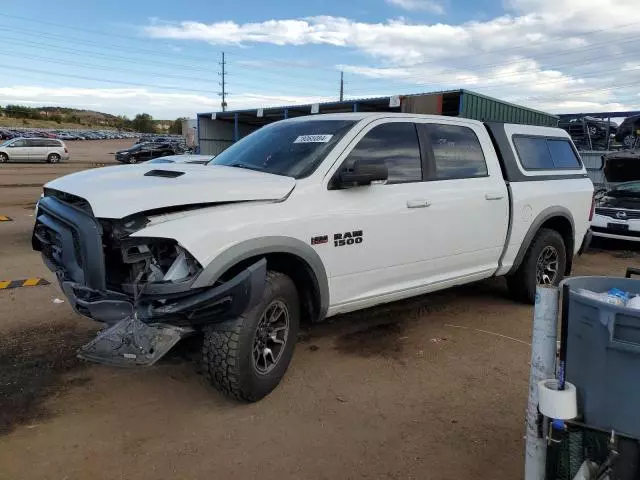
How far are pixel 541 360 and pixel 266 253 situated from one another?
70.4 inches

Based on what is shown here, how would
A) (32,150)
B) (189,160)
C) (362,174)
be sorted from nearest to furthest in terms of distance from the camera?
(362,174) → (189,160) → (32,150)

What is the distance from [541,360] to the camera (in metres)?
2.26

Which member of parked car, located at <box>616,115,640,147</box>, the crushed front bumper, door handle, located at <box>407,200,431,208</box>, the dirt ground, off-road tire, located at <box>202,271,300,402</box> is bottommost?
the dirt ground

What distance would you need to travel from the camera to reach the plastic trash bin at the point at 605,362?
2.00m

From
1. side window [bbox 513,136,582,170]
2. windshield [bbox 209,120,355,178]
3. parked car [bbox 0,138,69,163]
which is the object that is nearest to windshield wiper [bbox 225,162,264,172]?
windshield [bbox 209,120,355,178]

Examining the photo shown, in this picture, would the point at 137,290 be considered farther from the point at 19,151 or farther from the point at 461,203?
the point at 19,151

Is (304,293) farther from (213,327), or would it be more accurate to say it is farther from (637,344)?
(637,344)

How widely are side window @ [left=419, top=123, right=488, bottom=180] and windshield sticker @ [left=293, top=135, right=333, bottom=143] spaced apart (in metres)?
1.00

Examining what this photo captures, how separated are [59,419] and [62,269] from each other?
967mm

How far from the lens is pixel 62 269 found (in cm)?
367

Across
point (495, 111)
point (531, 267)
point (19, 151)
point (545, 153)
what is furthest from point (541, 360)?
point (19, 151)

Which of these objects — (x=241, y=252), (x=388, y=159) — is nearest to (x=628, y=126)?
(x=388, y=159)

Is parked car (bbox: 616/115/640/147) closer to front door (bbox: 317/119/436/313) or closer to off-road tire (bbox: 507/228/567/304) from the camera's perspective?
off-road tire (bbox: 507/228/567/304)

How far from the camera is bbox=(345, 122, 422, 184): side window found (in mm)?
4173
